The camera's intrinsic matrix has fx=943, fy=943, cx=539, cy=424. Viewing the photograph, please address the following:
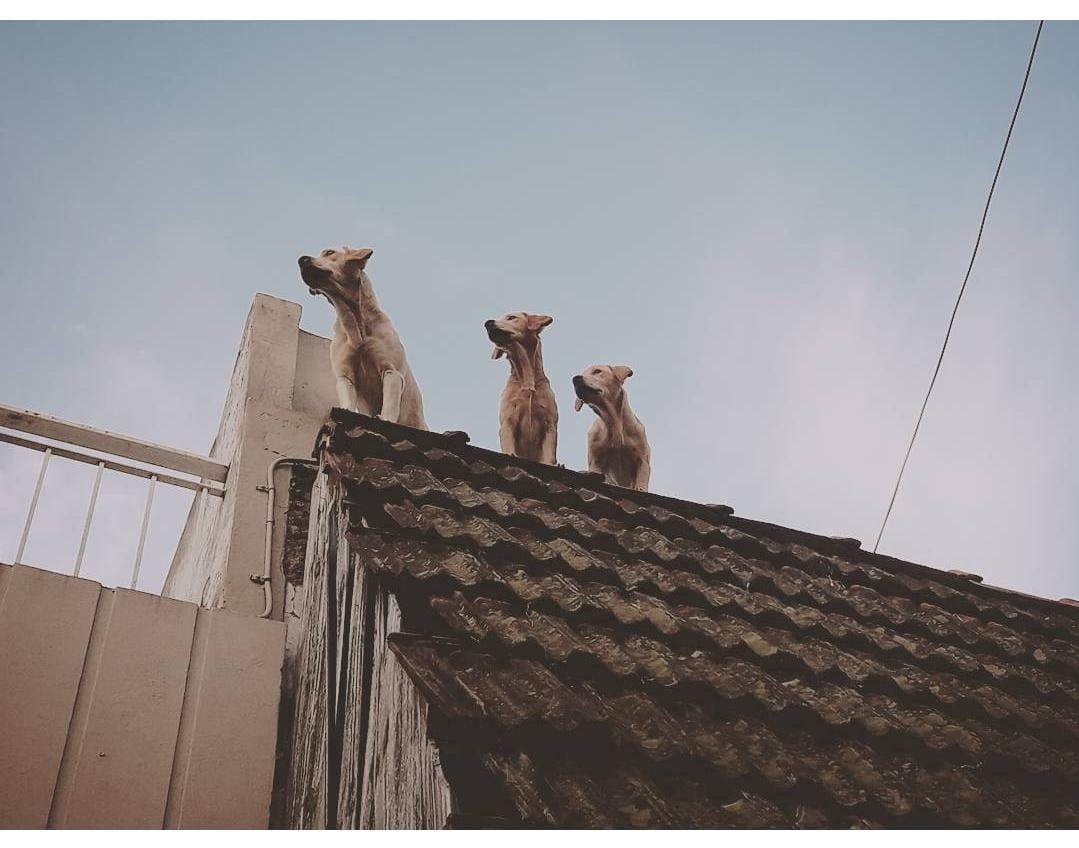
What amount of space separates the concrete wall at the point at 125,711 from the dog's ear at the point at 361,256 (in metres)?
2.38

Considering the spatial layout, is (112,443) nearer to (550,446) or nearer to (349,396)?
(349,396)

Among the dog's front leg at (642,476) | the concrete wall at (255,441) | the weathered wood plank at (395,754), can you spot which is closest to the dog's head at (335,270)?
the concrete wall at (255,441)

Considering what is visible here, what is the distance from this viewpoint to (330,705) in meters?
3.14

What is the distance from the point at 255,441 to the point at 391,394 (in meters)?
0.84

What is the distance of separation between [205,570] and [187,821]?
186 centimetres

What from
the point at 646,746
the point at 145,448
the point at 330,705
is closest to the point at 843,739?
the point at 646,746

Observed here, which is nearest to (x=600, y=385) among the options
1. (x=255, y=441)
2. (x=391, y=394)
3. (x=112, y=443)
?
(x=391, y=394)

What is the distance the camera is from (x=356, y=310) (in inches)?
221

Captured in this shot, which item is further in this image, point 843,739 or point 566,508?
point 566,508

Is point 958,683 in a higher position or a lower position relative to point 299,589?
lower

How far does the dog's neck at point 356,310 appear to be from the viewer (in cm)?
556

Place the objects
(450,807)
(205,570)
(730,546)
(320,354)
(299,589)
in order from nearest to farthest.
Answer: (450,807)
(730,546)
(299,589)
(205,570)
(320,354)

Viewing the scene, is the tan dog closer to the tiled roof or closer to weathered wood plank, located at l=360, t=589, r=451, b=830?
the tiled roof

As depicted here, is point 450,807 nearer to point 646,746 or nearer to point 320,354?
point 646,746
